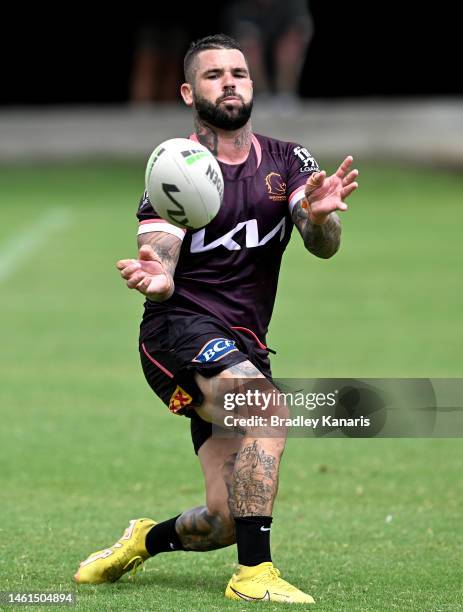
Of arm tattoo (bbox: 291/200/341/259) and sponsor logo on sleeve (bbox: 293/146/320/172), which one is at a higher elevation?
sponsor logo on sleeve (bbox: 293/146/320/172)


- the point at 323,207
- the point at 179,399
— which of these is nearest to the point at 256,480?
the point at 179,399

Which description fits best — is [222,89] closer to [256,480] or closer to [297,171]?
[297,171]

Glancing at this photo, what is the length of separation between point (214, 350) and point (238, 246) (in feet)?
2.01

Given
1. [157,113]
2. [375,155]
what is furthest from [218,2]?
[375,155]

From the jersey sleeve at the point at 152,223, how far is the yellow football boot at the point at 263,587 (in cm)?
158

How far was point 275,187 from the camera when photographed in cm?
694

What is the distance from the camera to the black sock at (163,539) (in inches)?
280

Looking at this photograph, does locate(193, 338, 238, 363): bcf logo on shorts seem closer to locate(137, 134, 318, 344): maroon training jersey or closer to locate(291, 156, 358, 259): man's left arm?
locate(137, 134, 318, 344): maroon training jersey

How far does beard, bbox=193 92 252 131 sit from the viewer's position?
22.6 ft

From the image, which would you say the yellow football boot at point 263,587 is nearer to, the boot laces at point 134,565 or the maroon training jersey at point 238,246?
the boot laces at point 134,565

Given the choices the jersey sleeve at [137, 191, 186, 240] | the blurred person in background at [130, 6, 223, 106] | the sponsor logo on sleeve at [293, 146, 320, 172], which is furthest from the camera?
the blurred person in background at [130, 6, 223, 106]

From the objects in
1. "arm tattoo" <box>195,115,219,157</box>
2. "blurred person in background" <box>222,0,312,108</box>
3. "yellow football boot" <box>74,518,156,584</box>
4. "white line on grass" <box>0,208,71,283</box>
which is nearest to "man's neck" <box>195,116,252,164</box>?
"arm tattoo" <box>195,115,219,157</box>

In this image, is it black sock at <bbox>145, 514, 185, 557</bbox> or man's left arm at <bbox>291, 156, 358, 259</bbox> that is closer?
man's left arm at <bbox>291, 156, 358, 259</bbox>

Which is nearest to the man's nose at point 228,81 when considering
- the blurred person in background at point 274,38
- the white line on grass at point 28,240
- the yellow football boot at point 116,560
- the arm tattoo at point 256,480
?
the arm tattoo at point 256,480
